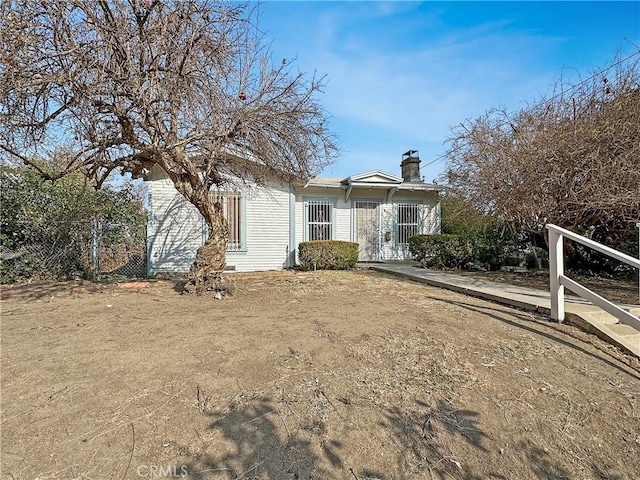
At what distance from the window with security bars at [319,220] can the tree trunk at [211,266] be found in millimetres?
5809

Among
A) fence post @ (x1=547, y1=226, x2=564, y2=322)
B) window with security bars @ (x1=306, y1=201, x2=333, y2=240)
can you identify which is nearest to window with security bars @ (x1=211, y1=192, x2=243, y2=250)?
window with security bars @ (x1=306, y1=201, x2=333, y2=240)

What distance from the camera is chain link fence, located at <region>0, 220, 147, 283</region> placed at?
289 inches

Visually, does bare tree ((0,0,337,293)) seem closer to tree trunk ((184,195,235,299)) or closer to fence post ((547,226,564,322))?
tree trunk ((184,195,235,299))

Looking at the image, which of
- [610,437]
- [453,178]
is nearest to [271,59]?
[610,437]

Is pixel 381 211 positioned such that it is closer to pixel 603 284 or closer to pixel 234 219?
pixel 234 219

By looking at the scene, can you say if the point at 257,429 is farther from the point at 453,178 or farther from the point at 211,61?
the point at 453,178

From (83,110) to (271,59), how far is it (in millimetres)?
2892

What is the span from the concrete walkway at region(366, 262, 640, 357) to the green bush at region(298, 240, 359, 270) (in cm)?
252

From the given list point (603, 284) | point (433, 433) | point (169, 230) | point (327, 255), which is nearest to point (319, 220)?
point (327, 255)

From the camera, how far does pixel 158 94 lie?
181 inches

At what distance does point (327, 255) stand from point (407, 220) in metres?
4.59

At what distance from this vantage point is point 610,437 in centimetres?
215

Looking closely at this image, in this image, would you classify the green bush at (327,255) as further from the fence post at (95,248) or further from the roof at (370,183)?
the fence post at (95,248)
